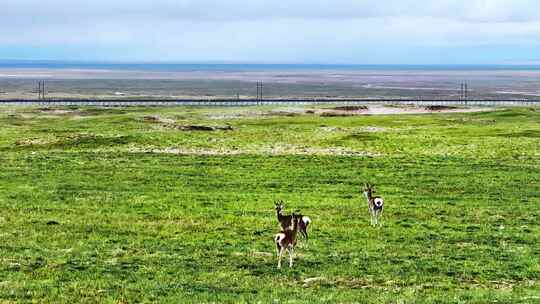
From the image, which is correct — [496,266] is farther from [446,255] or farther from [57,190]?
[57,190]

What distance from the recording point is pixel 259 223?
27328 mm

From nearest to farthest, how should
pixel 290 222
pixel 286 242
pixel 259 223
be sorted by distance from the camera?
pixel 286 242 < pixel 290 222 < pixel 259 223

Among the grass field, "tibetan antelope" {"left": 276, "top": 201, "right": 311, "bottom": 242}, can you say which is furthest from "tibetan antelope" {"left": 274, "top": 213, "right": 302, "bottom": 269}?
"tibetan antelope" {"left": 276, "top": 201, "right": 311, "bottom": 242}

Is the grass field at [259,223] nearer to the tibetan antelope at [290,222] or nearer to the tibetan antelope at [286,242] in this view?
the tibetan antelope at [286,242]

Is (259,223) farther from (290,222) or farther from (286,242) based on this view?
(286,242)

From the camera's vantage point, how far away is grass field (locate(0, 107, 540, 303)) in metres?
18.8

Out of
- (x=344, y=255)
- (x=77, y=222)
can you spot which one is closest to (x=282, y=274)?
(x=344, y=255)

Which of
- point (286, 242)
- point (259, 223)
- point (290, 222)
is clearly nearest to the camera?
point (286, 242)

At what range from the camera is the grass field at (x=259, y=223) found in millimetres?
18750

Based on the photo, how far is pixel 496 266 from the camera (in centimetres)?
2084

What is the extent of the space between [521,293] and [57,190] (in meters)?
23.3

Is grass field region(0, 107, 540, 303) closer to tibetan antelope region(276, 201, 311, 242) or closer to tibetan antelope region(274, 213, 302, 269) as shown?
tibetan antelope region(274, 213, 302, 269)

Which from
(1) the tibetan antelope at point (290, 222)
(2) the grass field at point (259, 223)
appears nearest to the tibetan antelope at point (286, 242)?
(2) the grass field at point (259, 223)

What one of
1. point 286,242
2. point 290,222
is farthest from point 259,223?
point 286,242
